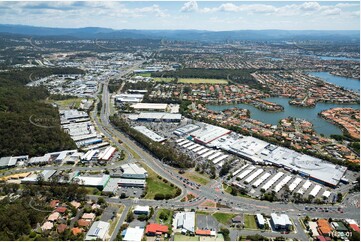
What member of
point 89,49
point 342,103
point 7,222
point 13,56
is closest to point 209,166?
point 7,222

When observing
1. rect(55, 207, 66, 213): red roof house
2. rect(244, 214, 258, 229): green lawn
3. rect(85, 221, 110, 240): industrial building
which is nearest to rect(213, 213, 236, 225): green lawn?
rect(244, 214, 258, 229): green lawn

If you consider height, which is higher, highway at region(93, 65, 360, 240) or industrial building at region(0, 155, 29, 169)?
industrial building at region(0, 155, 29, 169)

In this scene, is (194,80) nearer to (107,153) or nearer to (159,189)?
(107,153)

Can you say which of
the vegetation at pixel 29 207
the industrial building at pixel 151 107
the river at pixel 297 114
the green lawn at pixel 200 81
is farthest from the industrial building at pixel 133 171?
the green lawn at pixel 200 81

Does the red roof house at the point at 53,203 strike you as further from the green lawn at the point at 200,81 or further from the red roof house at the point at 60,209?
the green lawn at the point at 200,81

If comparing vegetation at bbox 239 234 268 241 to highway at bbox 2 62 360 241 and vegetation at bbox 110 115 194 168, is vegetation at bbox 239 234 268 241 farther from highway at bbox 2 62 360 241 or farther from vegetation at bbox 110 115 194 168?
vegetation at bbox 110 115 194 168

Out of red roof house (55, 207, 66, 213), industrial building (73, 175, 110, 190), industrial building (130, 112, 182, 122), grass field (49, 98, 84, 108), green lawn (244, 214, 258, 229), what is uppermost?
grass field (49, 98, 84, 108)
